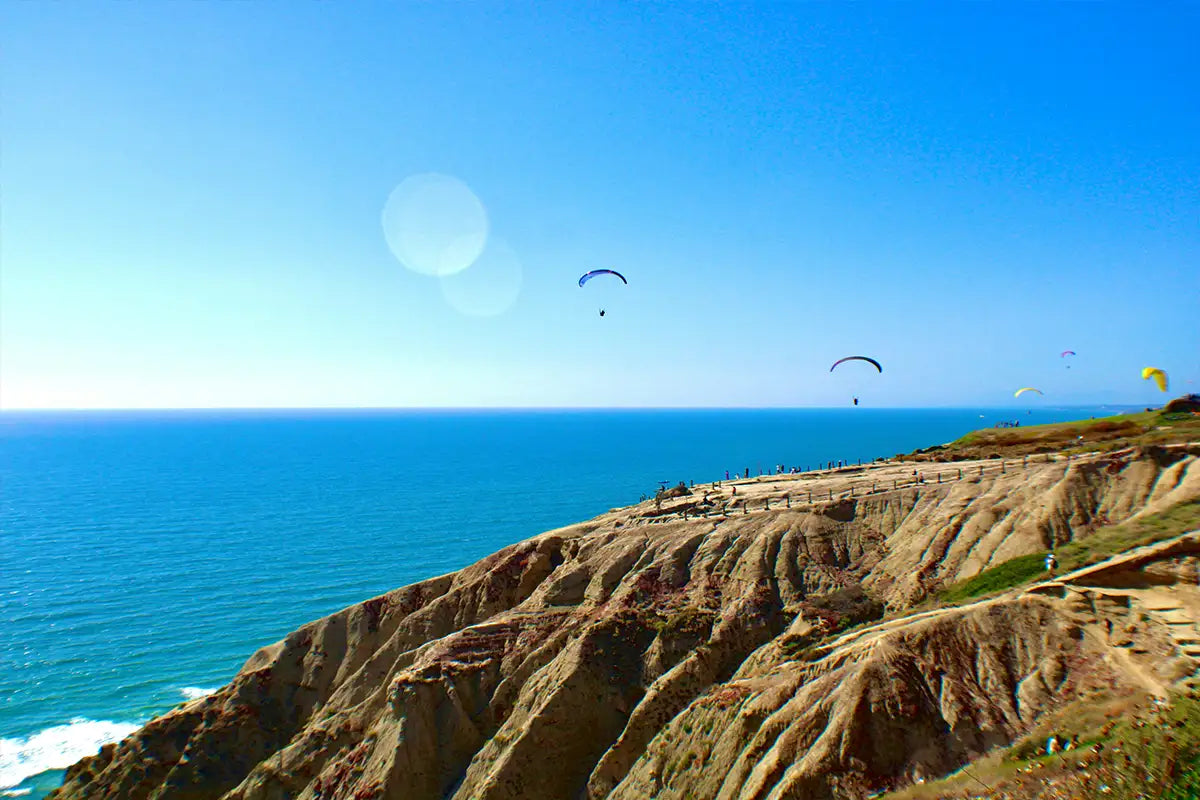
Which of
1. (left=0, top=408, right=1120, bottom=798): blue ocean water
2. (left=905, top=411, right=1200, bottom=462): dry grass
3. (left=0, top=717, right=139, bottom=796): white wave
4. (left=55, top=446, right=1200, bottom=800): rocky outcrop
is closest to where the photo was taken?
(left=55, top=446, right=1200, bottom=800): rocky outcrop

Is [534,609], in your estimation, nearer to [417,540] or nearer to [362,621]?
[362,621]

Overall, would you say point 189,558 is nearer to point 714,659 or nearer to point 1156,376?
point 714,659

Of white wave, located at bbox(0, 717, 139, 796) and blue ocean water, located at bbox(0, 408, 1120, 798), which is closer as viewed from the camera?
white wave, located at bbox(0, 717, 139, 796)

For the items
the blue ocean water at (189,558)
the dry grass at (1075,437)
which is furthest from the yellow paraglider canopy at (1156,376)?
the blue ocean water at (189,558)

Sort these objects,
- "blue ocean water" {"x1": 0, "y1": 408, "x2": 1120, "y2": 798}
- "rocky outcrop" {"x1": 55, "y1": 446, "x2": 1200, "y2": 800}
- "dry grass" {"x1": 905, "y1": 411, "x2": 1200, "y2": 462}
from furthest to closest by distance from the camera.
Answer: "dry grass" {"x1": 905, "y1": 411, "x2": 1200, "y2": 462} < "blue ocean water" {"x1": 0, "y1": 408, "x2": 1120, "y2": 798} < "rocky outcrop" {"x1": 55, "y1": 446, "x2": 1200, "y2": 800}

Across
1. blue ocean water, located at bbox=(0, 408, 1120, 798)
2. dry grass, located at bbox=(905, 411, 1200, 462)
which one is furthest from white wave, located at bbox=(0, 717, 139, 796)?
dry grass, located at bbox=(905, 411, 1200, 462)

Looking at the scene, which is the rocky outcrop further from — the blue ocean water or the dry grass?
the dry grass

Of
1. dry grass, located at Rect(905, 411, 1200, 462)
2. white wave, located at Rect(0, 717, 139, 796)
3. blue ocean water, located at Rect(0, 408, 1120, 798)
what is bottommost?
white wave, located at Rect(0, 717, 139, 796)
